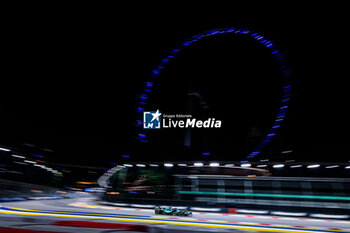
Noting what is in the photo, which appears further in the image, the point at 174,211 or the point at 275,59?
the point at 275,59

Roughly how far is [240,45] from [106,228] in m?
29.9

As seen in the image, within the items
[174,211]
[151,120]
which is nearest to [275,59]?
[151,120]

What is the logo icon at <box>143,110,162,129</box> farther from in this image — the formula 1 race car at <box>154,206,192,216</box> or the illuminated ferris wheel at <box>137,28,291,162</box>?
the formula 1 race car at <box>154,206,192,216</box>

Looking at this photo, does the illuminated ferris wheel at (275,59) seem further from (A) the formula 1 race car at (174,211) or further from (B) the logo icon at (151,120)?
(A) the formula 1 race car at (174,211)

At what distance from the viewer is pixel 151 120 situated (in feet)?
91.6

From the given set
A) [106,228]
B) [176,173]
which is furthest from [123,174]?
[106,228]

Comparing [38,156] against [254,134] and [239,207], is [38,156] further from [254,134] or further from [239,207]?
[239,207]

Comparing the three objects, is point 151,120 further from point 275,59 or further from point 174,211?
point 275,59

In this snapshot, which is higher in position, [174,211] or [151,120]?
[151,120]

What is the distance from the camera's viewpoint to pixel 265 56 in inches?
1246

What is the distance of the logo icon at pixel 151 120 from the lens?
27.6 meters

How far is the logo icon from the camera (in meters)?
27.6

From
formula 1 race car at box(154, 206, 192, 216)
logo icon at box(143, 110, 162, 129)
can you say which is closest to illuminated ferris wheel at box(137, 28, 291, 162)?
logo icon at box(143, 110, 162, 129)

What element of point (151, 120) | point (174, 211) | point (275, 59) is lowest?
point (174, 211)
